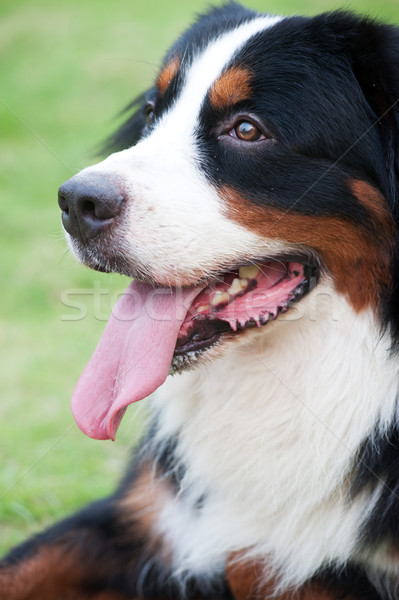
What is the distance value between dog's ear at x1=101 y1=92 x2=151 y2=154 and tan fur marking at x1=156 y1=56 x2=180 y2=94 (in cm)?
41

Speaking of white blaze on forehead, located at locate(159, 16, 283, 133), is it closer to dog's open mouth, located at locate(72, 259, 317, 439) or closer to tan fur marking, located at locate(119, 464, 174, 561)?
dog's open mouth, located at locate(72, 259, 317, 439)

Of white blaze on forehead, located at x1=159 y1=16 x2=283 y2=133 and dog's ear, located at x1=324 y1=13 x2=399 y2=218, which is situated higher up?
dog's ear, located at x1=324 y1=13 x2=399 y2=218

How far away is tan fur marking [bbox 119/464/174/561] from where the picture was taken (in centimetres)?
309

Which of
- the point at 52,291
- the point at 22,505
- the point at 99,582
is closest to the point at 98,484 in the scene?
the point at 22,505

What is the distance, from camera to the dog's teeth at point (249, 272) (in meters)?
2.78

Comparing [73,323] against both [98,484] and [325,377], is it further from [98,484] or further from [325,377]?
[325,377]

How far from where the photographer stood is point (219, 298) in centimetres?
271

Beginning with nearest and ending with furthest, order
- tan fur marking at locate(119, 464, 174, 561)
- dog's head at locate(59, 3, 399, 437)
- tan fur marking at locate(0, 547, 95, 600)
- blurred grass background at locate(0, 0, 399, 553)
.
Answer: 1. dog's head at locate(59, 3, 399, 437)
2. tan fur marking at locate(0, 547, 95, 600)
3. tan fur marking at locate(119, 464, 174, 561)
4. blurred grass background at locate(0, 0, 399, 553)

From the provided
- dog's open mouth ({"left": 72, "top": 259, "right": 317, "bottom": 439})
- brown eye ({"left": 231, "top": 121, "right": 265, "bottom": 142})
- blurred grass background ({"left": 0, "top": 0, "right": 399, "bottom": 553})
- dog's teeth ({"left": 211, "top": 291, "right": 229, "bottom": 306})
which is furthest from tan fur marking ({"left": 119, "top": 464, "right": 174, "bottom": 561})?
brown eye ({"left": 231, "top": 121, "right": 265, "bottom": 142})

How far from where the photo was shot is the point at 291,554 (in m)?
2.75

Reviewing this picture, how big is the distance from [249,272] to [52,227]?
5.93 m

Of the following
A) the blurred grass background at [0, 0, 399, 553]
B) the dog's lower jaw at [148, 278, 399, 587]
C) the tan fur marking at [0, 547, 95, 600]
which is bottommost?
the blurred grass background at [0, 0, 399, 553]

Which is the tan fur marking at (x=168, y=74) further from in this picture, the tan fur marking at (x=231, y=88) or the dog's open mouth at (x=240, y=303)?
the dog's open mouth at (x=240, y=303)

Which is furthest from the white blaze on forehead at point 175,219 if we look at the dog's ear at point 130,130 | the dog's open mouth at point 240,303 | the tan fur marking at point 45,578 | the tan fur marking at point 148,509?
the tan fur marking at point 45,578
